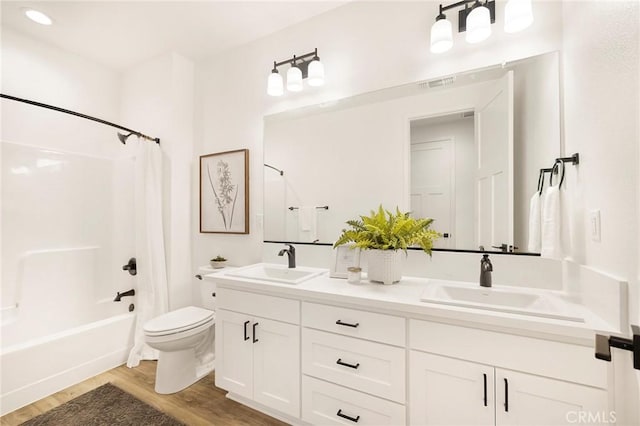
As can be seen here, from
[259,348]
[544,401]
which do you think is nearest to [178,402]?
[259,348]

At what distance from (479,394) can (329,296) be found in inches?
28.8

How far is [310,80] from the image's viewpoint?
1929 mm

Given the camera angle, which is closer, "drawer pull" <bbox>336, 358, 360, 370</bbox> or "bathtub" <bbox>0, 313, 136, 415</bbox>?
"drawer pull" <bbox>336, 358, 360, 370</bbox>

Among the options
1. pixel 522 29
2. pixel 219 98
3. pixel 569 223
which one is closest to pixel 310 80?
pixel 219 98

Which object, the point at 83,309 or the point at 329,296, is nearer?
the point at 329,296

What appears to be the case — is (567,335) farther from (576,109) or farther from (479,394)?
(576,109)

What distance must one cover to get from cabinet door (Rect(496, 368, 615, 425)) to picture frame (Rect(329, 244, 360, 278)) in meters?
0.87

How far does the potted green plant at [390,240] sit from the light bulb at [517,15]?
1079mm

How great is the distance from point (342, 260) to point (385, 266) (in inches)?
11.5

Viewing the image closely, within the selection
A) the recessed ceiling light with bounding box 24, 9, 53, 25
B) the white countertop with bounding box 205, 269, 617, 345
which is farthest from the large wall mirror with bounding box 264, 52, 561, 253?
the recessed ceiling light with bounding box 24, 9, 53, 25

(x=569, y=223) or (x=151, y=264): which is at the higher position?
(x=569, y=223)

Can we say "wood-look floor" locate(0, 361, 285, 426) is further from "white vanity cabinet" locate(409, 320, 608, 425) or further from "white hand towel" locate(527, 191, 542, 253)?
"white hand towel" locate(527, 191, 542, 253)

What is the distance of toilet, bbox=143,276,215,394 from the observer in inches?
69.9

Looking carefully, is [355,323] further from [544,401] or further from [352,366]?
[544,401]
